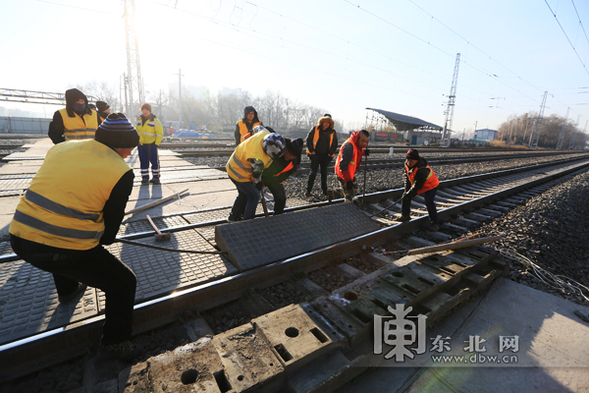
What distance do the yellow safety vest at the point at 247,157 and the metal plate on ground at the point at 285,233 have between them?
756mm

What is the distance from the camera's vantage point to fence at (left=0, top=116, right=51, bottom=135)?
30.8 meters

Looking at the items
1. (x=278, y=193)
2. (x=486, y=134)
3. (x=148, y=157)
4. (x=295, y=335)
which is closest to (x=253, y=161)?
(x=278, y=193)

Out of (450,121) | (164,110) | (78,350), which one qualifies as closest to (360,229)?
(78,350)

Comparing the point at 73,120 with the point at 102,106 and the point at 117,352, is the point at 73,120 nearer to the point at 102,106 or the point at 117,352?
the point at 102,106

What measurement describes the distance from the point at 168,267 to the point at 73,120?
3.87 m

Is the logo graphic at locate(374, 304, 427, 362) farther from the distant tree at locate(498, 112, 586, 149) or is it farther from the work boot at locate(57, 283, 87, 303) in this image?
the distant tree at locate(498, 112, 586, 149)

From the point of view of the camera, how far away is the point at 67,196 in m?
1.91

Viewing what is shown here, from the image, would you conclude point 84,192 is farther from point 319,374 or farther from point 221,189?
point 221,189

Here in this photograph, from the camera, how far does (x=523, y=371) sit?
2.31 metres

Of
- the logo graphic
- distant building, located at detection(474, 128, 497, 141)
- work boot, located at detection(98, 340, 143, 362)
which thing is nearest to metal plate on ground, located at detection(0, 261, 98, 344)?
work boot, located at detection(98, 340, 143, 362)

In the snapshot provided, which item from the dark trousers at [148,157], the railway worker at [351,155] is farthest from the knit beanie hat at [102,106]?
the railway worker at [351,155]

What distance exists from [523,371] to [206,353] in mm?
2410

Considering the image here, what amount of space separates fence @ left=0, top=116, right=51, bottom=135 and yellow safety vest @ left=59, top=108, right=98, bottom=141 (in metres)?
33.6

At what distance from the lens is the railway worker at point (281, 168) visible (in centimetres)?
440
